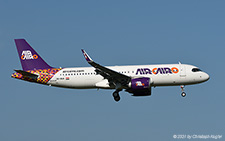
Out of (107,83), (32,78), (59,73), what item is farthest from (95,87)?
(32,78)

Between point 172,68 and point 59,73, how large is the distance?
13.9 metres

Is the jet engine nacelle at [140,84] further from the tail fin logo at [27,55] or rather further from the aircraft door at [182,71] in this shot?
the tail fin logo at [27,55]

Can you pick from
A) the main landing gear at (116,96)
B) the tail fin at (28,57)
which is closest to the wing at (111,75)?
the main landing gear at (116,96)

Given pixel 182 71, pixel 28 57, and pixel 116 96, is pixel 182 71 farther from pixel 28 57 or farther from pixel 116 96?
pixel 28 57

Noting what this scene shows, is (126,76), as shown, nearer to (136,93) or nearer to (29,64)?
(136,93)

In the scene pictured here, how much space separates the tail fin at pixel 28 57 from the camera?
165ft

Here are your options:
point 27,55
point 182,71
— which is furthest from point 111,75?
point 27,55

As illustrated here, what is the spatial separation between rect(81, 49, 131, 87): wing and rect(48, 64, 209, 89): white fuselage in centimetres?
86

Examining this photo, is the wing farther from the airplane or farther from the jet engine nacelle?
the jet engine nacelle

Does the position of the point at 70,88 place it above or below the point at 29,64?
below

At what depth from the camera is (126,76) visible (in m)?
45.7

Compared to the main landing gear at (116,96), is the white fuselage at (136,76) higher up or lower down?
higher up

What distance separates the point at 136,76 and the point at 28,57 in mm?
14622

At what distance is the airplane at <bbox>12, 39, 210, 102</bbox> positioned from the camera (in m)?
45.9
